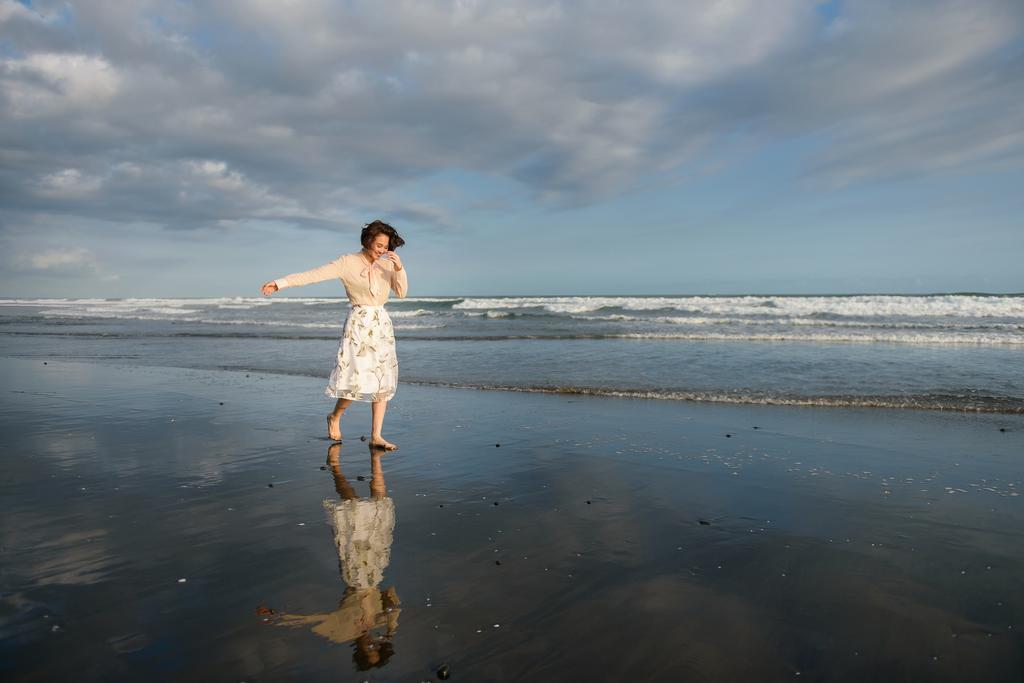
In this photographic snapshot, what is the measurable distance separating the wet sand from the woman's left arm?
5.55 feet

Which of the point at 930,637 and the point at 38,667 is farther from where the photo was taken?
the point at 930,637

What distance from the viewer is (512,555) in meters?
3.43

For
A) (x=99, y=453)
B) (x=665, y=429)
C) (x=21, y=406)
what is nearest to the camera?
(x=99, y=453)

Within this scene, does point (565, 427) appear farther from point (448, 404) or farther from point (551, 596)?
point (551, 596)

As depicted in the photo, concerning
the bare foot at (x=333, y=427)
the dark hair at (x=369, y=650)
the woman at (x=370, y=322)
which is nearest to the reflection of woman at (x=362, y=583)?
the dark hair at (x=369, y=650)

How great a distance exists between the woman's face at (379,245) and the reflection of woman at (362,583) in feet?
7.92

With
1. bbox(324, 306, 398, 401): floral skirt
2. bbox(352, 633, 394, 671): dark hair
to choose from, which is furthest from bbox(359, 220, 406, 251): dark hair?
bbox(352, 633, 394, 671): dark hair

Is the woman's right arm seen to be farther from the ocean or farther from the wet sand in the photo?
the ocean

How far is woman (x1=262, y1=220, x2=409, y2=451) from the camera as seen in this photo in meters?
5.93

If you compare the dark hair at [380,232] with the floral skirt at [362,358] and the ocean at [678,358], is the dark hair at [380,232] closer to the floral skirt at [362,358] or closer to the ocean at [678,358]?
the floral skirt at [362,358]

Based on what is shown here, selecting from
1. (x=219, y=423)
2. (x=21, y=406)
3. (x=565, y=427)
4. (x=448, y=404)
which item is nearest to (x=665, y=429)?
(x=565, y=427)

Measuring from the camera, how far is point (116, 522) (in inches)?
151

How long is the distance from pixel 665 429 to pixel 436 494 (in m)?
3.44

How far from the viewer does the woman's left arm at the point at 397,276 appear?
593cm
